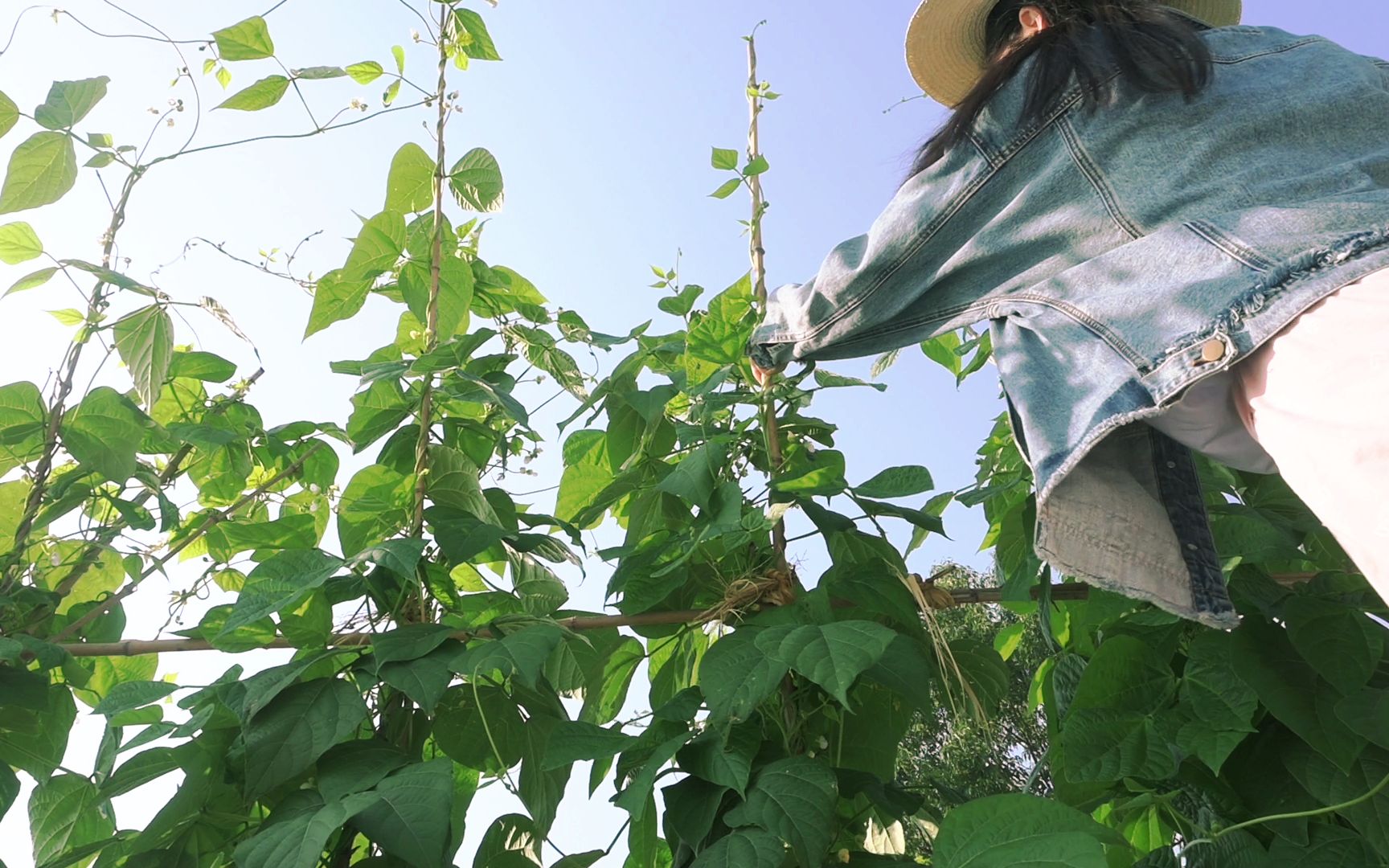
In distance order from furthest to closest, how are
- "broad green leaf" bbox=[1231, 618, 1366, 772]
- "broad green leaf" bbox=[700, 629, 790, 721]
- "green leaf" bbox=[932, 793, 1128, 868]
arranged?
"broad green leaf" bbox=[1231, 618, 1366, 772], "broad green leaf" bbox=[700, 629, 790, 721], "green leaf" bbox=[932, 793, 1128, 868]

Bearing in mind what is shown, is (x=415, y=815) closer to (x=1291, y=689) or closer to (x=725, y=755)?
(x=725, y=755)

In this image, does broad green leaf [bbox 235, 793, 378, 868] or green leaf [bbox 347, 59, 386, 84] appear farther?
green leaf [bbox 347, 59, 386, 84]

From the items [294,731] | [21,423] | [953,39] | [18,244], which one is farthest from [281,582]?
[953,39]

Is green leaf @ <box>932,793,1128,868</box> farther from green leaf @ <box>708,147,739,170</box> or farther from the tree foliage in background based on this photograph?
green leaf @ <box>708,147,739,170</box>

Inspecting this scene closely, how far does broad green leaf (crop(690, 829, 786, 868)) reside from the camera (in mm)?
826

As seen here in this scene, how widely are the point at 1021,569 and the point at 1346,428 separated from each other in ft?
1.32

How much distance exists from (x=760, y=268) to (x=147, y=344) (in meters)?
0.66

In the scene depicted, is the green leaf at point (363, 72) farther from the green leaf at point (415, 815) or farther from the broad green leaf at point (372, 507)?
the green leaf at point (415, 815)

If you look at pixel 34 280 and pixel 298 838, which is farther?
pixel 34 280

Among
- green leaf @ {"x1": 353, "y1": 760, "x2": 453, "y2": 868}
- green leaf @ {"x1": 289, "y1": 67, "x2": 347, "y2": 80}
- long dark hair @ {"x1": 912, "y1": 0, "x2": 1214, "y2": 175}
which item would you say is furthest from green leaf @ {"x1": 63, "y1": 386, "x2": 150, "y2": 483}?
long dark hair @ {"x1": 912, "y1": 0, "x2": 1214, "y2": 175}

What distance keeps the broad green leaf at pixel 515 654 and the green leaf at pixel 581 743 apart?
0.21 feet

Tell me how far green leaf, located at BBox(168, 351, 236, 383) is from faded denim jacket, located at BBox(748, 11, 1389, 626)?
66 cm

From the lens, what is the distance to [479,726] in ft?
3.40

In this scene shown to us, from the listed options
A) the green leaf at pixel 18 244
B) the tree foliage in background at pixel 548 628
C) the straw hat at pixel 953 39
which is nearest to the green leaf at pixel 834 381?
the tree foliage in background at pixel 548 628
